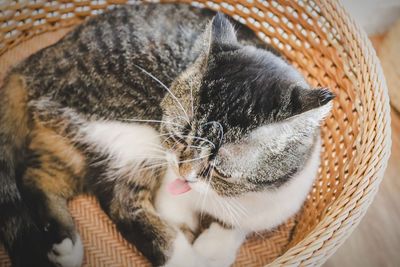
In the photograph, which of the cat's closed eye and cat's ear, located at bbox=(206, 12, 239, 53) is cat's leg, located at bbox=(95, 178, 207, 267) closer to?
the cat's closed eye

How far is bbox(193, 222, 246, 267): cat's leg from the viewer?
1128 millimetres

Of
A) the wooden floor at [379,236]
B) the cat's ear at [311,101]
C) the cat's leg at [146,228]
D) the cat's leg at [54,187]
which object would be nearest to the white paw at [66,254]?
A: the cat's leg at [54,187]

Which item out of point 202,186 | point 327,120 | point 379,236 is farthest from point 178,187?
point 379,236

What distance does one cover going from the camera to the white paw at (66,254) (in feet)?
3.46

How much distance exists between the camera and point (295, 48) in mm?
1403

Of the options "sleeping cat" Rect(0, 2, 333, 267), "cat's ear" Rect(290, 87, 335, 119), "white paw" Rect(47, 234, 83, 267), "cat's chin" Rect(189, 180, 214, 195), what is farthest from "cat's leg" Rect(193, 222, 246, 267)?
"cat's ear" Rect(290, 87, 335, 119)

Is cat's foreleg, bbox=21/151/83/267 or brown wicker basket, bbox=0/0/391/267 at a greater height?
brown wicker basket, bbox=0/0/391/267

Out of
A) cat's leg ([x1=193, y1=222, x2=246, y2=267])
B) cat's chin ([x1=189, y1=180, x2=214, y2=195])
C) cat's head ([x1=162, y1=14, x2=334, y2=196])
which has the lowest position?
cat's leg ([x1=193, y1=222, x2=246, y2=267])

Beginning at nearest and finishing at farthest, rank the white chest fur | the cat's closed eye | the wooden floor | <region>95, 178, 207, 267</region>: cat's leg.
A: the cat's closed eye < the white chest fur < <region>95, 178, 207, 267</region>: cat's leg < the wooden floor

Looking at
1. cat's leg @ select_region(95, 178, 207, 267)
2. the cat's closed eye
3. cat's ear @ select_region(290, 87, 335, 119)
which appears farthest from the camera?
cat's leg @ select_region(95, 178, 207, 267)

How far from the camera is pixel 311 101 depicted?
75 cm

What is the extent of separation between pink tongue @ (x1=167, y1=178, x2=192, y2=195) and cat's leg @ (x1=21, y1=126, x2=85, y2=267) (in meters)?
0.32

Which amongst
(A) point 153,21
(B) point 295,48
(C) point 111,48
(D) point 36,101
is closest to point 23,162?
(D) point 36,101

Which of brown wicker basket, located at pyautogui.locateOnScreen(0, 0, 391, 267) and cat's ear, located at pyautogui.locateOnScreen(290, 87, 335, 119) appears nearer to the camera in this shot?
cat's ear, located at pyautogui.locateOnScreen(290, 87, 335, 119)
